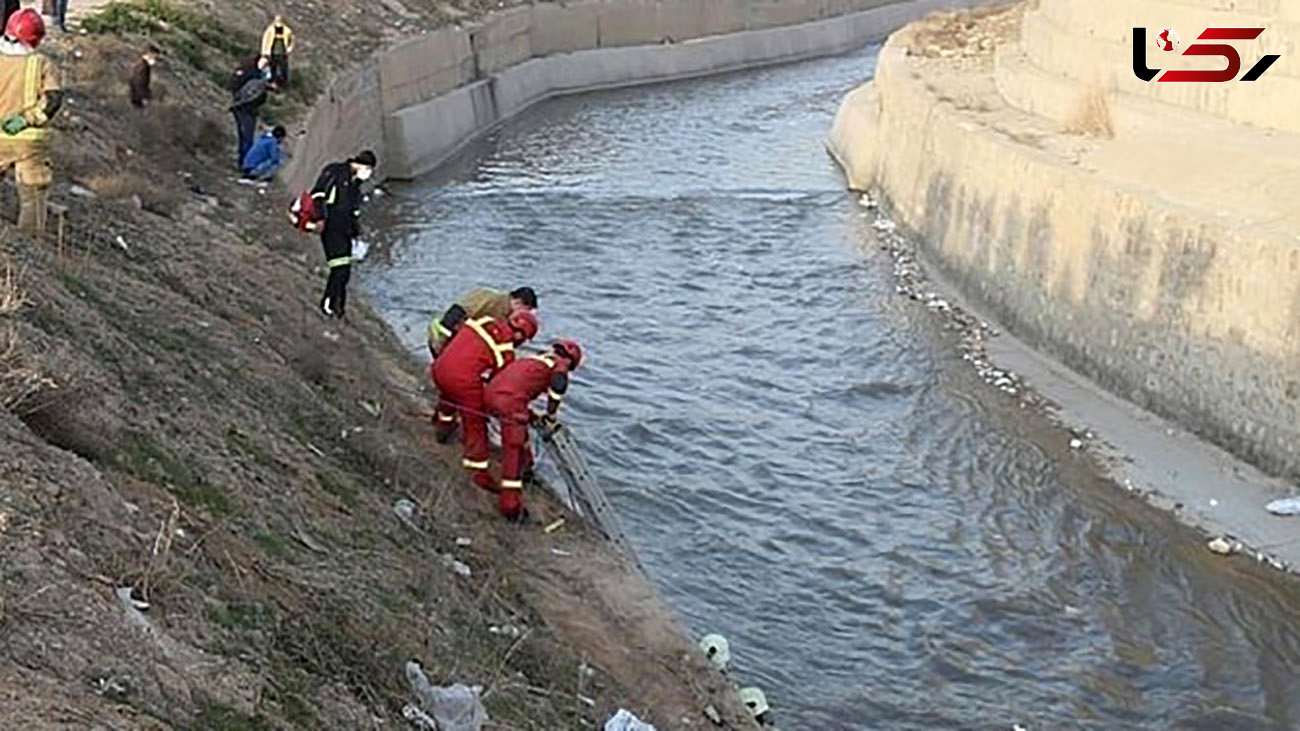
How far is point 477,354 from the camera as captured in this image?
12.7 meters

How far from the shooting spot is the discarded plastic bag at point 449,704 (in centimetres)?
821

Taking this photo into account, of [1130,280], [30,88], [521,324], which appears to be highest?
[30,88]

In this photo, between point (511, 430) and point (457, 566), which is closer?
point (457, 566)

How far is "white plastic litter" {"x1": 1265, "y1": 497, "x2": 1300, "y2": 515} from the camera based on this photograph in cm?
1647

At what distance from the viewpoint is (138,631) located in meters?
7.03

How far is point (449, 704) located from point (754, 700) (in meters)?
4.09

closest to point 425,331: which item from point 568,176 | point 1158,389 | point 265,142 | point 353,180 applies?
point 265,142

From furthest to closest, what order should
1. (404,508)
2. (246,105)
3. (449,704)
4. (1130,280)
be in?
(246,105) < (1130,280) < (404,508) < (449,704)

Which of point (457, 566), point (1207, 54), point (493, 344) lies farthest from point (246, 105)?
point (457, 566)

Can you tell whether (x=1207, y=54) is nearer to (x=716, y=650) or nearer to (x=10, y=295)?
(x=716, y=650)

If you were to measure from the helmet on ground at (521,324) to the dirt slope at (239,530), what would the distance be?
112 centimetres

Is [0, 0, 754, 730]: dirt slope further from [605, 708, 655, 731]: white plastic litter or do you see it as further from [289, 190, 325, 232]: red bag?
[289, 190, 325, 232]: red bag

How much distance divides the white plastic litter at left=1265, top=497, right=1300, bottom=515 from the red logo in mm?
7116

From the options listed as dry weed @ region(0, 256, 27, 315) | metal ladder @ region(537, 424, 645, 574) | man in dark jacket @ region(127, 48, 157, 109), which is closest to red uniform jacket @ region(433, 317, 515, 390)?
metal ladder @ region(537, 424, 645, 574)
